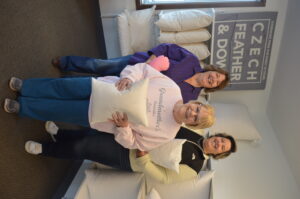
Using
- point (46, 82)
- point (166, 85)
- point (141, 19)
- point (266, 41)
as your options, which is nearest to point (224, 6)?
point (266, 41)

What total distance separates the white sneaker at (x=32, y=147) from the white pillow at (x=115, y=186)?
1.60 feet

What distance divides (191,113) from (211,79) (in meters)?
0.47

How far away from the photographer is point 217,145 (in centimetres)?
166

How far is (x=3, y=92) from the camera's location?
1559mm

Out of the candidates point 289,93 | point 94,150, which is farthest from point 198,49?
point 94,150

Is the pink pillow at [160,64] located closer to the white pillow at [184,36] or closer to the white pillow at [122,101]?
the white pillow at [122,101]

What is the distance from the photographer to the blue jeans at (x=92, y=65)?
6.73ft

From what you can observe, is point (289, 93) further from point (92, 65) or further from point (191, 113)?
point (92, 65)

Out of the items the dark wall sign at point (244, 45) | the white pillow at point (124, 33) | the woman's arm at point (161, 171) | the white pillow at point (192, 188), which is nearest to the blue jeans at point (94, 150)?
the woman's arm at point (161, 171)

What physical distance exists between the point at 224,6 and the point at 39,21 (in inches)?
73.0

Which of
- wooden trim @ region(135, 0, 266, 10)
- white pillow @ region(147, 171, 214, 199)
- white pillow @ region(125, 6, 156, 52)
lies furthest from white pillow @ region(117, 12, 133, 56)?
white pillow @ region(147, 171, 214, 199)

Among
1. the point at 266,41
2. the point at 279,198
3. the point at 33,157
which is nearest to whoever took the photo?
the point at 33,157

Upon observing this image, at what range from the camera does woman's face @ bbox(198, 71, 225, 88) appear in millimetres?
1702

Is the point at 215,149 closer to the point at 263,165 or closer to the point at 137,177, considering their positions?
the point at 137,177
